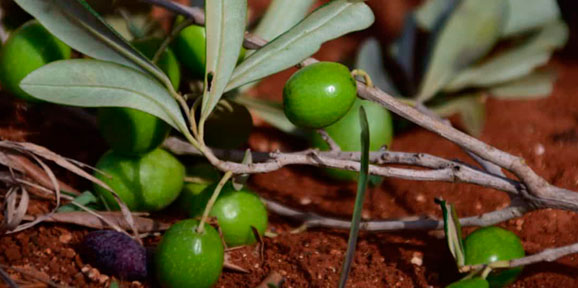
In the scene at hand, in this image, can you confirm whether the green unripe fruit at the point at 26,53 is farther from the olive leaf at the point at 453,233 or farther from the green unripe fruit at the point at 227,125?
the olive leaf at the point at 453,233

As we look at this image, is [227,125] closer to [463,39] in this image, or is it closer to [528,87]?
[463,39]

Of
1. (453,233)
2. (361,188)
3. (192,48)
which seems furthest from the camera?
(192,48)

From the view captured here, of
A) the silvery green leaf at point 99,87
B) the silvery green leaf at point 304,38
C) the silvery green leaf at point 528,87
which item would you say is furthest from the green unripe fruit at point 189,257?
the silvery green leaf at point 528,87

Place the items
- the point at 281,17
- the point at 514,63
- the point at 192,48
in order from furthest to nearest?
the point at 514,63 → the point at 281,17 → the point at 192,48

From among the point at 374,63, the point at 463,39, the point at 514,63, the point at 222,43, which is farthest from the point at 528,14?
the point at 222,43

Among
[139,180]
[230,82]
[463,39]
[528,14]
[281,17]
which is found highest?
[528,14]

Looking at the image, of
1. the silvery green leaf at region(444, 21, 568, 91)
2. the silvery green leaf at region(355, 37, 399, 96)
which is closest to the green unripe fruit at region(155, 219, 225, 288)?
the silvery green leaf at region(355, 37, 399, 96)

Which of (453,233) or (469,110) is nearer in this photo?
(453,233)
